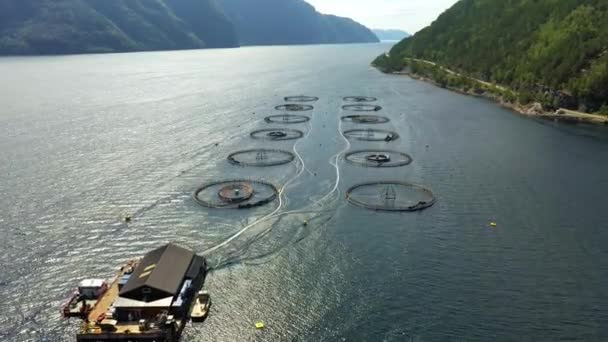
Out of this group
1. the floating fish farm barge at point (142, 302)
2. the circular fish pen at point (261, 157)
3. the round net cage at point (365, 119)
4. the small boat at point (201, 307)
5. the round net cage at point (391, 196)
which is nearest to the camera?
the floating fish farm barge at point (142, 302)

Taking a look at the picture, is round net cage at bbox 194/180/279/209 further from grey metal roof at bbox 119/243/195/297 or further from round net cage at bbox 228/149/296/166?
grey metal roof at bbox 119/243/195/297

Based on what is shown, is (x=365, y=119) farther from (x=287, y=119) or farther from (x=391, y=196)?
(x=391, y=196)

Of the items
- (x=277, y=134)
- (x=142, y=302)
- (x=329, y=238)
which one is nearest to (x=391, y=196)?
(x=329, y=238)

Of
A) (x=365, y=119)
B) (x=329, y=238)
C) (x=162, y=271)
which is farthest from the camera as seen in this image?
(x=365, y=119)

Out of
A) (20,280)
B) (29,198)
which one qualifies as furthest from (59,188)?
(20,280)

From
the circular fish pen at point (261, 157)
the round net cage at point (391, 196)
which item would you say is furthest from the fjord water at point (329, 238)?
the circular fish pen at point (261, 157)

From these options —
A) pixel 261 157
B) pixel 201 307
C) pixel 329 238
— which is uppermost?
pixel 261 157

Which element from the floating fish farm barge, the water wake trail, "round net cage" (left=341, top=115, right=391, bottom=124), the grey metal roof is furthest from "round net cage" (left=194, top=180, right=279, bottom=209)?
"round net cage" (left=341, top=115, right=391, bottom=124)

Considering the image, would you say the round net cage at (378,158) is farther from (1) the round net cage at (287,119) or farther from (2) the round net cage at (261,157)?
(1) the round net cage at (287,119)

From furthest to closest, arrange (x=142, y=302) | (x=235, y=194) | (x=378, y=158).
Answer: (x=378, y=158), (x=235, y=194), (x=142, y=302)
